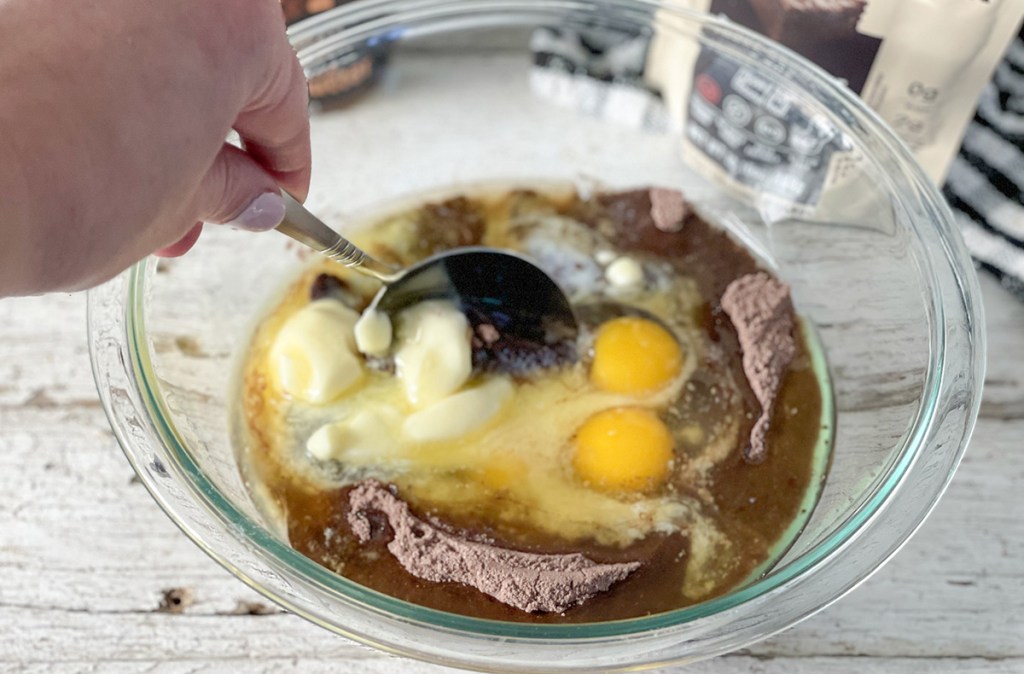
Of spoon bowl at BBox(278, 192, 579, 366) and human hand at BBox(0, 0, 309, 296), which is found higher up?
human hand at BBox(0, 0, 309, 296)

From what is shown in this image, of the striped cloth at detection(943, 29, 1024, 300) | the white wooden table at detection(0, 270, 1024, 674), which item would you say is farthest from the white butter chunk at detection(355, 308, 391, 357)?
the striped cloth at detection(943, 29, 1024, 300)

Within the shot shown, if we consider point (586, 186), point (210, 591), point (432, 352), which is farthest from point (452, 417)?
point (586, 186)

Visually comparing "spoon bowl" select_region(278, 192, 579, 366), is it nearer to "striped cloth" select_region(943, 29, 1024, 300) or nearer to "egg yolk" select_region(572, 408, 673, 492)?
"egg yolk" select_region(572, 408, 673, 492)

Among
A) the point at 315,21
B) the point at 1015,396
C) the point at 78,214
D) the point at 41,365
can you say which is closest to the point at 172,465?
the point at 78,214

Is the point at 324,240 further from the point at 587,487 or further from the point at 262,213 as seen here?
the point at 587,487

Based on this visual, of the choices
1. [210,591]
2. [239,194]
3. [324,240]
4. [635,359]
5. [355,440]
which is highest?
[239,194]

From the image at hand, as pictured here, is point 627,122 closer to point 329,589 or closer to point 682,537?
point 682,537
